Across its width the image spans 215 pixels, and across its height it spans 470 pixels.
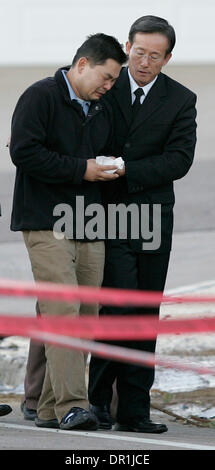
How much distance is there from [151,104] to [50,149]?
548 millimetres

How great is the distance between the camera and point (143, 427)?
5652 mm

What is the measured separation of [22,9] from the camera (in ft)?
67.2

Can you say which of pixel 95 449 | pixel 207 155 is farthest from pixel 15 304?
pixel 207 155

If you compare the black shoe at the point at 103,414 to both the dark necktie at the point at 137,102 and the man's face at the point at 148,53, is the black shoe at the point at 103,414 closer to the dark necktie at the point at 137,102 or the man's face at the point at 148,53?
the dark necktie at the point at 137,102

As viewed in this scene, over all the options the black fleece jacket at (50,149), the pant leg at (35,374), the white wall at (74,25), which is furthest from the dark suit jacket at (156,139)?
the white wall at (74,25)

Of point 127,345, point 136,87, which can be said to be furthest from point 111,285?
point 136,87

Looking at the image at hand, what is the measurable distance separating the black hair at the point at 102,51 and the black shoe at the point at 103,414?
5.38 feet

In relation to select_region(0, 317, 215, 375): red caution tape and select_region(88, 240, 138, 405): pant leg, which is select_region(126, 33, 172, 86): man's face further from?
select_region(0, 317, 215, 375): red caution tape

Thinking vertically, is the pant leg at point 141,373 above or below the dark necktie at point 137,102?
below

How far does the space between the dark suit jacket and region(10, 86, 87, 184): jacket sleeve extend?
33cm

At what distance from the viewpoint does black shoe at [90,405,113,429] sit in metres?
5.72

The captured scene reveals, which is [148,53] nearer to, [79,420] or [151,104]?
[151,104]

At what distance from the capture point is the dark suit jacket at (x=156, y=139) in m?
5.64

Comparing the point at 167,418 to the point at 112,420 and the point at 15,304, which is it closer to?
the point at 112,420
